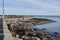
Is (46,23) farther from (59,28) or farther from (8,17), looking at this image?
(8,17)

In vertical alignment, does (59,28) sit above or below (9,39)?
below

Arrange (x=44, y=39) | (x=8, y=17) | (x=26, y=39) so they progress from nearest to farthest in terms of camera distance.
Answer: (x=26, y=39), (x=44, y=39), (x=8, y=17)

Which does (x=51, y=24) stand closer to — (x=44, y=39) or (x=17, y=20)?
(x=17, y=20)

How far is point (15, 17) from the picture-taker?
45.4 ft

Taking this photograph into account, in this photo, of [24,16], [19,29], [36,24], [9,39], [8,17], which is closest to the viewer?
[9,39]

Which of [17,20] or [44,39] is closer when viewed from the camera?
[44,39]

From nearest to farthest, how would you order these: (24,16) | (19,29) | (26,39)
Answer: (26,39) < (19,29) < (24,16)

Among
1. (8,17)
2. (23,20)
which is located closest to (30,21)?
(23,20)

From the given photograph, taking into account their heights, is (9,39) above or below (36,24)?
above

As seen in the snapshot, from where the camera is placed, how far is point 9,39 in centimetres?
441

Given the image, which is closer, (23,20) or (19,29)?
(19,29)

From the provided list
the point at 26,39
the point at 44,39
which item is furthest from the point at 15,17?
the point at 26,39

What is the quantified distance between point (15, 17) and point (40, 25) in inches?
121

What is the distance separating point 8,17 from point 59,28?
13.9ft
